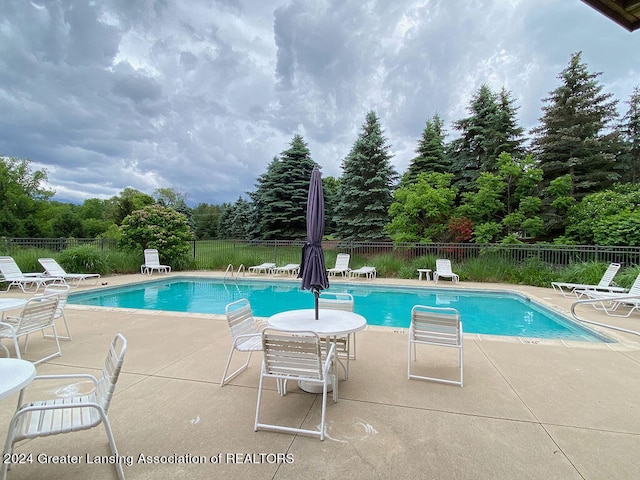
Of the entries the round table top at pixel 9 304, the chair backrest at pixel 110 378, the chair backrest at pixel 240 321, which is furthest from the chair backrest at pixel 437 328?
the round table top at pixel 9 304

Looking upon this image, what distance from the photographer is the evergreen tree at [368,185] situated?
1848 cm

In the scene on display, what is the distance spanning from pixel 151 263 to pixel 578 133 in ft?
66.1

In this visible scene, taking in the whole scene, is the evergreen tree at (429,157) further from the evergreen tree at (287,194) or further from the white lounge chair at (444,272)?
the white lounge chair at (444,272)

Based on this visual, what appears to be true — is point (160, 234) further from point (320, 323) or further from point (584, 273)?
point (584, 273)

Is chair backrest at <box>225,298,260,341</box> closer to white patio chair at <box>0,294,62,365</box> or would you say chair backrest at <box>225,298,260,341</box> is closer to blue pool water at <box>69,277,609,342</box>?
white patio chair at <box>0,294,62,365</box>

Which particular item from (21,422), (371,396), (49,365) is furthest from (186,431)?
(49,365)

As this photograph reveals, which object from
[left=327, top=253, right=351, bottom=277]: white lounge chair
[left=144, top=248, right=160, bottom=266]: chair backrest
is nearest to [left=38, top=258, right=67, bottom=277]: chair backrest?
[left=144, top=248, right=160, bottom=266]: chair backrest

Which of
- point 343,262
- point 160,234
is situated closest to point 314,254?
point 343,262

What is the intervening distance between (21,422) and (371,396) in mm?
2390

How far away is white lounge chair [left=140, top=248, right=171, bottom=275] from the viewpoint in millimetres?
12188

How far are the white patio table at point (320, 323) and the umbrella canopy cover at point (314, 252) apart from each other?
0.32 metres

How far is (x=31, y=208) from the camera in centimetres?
3153

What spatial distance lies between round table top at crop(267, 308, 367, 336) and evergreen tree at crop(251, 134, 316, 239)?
17661mm

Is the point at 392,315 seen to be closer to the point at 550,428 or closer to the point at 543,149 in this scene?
the point at 550,428
